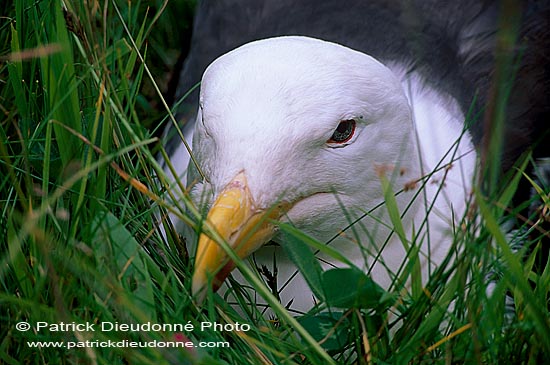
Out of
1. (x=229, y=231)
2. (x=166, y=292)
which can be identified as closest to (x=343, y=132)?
(x=229, y=231)

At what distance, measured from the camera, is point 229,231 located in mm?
1996

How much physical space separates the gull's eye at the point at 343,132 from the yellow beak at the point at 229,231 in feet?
0.71

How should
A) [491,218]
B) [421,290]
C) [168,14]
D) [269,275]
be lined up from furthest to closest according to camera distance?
[168,14], [269,275], [421,290], [491,218]

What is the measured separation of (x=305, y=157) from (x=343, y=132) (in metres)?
0.11

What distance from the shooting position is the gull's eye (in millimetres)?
2172

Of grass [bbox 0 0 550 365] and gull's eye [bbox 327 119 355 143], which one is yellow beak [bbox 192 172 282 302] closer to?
grass [bbox 0 0 550 365]

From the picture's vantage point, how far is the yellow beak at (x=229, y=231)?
75.9 inches

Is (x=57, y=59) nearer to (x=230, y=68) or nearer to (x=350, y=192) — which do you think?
(x=230, y=68)

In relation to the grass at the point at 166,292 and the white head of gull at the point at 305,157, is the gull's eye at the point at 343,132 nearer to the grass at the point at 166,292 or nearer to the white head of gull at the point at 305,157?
the white head of gull at the point at 305,157

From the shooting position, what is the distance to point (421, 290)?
1973 millimetres

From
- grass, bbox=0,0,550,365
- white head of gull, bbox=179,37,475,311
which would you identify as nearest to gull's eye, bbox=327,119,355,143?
white head of gull, bbox=179,37,475,311

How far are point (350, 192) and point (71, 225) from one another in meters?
0.60

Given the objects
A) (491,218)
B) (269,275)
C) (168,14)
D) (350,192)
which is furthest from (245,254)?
(168,14)

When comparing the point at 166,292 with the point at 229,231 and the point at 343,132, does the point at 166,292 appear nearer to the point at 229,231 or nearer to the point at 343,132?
the point at 229,231
